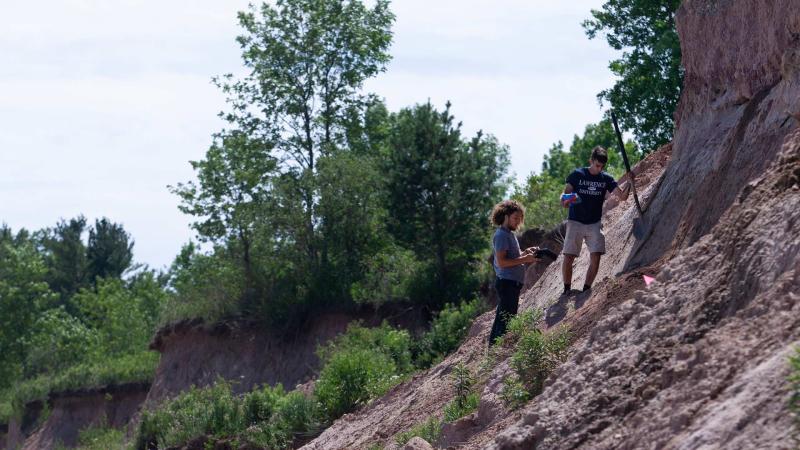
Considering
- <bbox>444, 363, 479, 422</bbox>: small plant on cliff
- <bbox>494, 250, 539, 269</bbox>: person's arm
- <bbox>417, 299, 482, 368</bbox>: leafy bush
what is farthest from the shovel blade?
<bbox>417, 299, 482, 368</bbox>: leafy bush

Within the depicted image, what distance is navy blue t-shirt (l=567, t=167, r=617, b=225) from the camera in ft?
49.3

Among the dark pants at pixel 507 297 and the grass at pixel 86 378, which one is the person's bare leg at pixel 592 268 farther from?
the grass at pixel 86 378

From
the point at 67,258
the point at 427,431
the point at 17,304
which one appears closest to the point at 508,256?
the point at 427,431

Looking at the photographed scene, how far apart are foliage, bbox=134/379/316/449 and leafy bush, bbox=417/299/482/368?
2414 mm

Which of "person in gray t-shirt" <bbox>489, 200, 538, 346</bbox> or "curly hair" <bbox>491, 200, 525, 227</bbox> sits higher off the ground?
"curly hair" <bbox>491, 200, 525, 227</bbox>

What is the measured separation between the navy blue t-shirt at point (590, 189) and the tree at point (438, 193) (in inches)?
619

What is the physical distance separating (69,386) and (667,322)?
35.6 m

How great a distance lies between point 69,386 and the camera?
43.4 m

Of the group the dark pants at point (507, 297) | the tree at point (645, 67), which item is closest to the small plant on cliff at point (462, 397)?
the dark pants at point (507, 297)

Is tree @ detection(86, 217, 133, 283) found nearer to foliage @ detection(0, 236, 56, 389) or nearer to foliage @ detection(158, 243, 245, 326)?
foliage @ detection(0, 236, 56, 389)

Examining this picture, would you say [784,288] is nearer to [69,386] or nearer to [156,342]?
[156,342]

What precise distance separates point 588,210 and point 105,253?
62.9m

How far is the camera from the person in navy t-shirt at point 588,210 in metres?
15.0

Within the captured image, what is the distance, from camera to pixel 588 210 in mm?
15227
